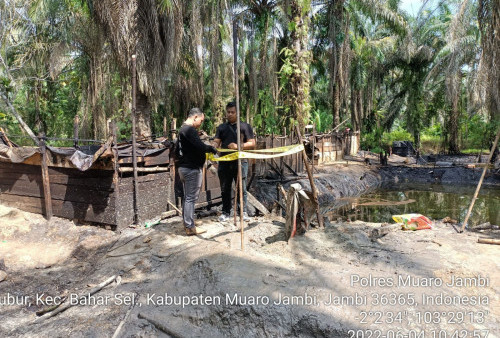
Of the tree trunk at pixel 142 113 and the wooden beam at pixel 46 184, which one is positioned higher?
the tree trunk at pixel 142 113

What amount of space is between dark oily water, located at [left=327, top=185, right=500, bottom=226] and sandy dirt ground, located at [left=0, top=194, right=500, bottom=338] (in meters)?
5.61

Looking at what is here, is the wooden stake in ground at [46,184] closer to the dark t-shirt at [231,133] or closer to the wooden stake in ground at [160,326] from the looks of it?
the dark t-shirt at [231,133]

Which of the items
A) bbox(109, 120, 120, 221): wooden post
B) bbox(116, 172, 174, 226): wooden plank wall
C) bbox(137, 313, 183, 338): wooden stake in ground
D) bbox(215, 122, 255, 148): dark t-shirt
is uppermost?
bbox(215, 122, 255, 148): dark t-shirt

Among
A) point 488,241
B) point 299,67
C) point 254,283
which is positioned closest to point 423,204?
point 299,67

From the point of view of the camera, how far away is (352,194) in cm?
1443

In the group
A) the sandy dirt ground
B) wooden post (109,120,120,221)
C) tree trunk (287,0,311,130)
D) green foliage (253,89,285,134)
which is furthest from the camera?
green foliage (253,89,285,134)

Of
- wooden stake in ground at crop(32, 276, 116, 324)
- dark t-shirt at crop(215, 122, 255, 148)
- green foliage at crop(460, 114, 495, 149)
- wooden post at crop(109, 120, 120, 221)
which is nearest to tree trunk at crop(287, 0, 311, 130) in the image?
dark t-shirt at crop(215, 122, 255, 148)

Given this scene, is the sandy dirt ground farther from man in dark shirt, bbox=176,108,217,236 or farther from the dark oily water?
the dark oily water

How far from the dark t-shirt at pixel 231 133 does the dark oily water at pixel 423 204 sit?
5528 millimetres

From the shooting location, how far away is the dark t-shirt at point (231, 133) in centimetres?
567

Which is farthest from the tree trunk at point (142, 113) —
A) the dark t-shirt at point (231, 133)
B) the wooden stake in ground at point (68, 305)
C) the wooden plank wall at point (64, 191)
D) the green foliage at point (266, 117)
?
the green foliage at point (266, 117)

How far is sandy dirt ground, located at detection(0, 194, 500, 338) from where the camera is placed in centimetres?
308

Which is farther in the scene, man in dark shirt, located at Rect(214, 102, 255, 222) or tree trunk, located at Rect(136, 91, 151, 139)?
tree trunk, located at Rect(136, 91, 151, 139)

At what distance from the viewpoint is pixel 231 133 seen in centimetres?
579
